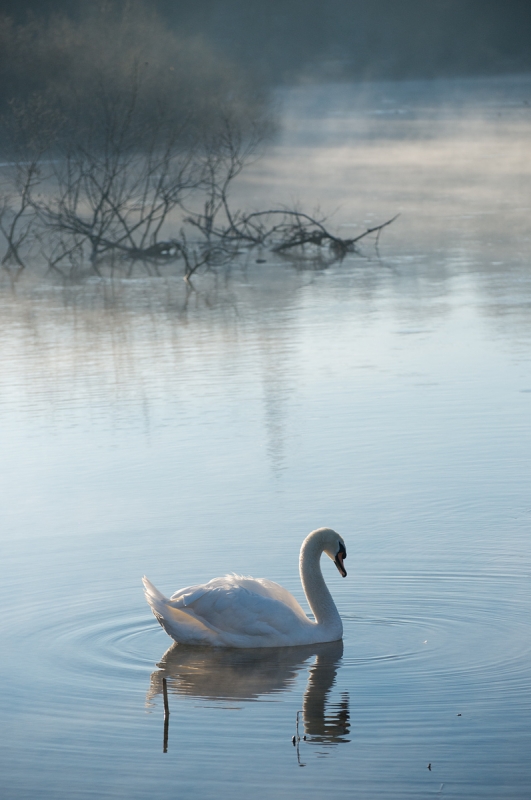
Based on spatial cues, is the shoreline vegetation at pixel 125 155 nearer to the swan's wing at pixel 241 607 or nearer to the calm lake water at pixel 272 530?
the calm lake water at pixel 272 530

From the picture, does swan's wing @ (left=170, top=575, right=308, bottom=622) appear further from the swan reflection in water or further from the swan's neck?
the swan reflection in water

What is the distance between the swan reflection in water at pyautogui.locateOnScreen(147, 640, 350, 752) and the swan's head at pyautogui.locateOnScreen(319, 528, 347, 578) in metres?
0.38

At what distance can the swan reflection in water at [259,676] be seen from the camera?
509cm

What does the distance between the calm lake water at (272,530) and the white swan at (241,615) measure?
7 centimetres

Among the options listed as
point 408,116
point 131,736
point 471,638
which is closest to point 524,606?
point 471,638

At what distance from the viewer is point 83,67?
124 ft

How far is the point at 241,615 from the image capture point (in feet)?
19.2

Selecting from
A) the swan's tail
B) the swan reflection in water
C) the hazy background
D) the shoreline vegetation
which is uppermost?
the hazy background

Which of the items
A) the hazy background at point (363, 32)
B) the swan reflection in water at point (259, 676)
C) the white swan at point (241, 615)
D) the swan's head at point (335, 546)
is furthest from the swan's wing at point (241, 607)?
the hazy background at point (363, 32)

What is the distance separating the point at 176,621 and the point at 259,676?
463 millimetres

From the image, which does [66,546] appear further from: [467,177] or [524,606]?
[467,177]

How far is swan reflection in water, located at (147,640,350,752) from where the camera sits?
5094 millimetres

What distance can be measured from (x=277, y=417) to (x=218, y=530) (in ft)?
9.44

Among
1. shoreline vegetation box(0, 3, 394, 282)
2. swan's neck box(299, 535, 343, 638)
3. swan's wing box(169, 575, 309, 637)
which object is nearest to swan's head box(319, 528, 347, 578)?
swan's neck box(299, 535, 343, 638)
